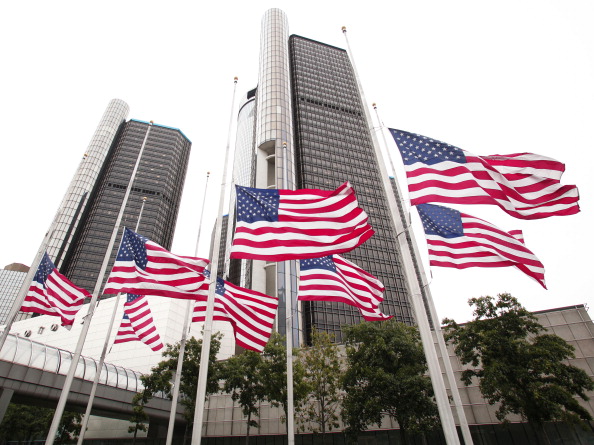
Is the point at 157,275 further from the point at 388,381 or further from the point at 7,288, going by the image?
the point at 7,288

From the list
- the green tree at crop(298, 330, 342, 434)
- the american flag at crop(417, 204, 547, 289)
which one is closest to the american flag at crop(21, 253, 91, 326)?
the american flag at crop(417, 204, 547, 289)

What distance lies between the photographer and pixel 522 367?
2059cm

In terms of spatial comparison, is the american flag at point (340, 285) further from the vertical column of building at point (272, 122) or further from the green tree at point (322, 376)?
the vertical column of building at point (272, 122)

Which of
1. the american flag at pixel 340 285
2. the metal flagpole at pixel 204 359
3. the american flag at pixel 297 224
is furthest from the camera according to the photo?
the american flag at pixel 340 285

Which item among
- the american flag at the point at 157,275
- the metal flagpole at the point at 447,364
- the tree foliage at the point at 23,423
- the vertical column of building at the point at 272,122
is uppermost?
the vertical column of building at the point at 272,122

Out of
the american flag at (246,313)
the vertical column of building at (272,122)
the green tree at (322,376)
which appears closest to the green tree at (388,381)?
the green tree at (322,376)

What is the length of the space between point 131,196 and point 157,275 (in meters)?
158

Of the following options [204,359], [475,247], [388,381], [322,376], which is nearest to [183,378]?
[322,376]

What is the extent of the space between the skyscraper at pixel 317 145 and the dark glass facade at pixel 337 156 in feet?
0.78

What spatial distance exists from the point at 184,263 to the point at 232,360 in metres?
16.9

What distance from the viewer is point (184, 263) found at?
14.5 meters

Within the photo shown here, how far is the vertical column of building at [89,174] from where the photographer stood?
145m

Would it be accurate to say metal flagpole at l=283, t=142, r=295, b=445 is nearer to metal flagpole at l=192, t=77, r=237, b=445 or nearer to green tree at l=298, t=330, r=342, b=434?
metal flagpole at l=192, t=77, r=237, b=445

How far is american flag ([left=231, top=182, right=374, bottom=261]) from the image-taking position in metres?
11.6
